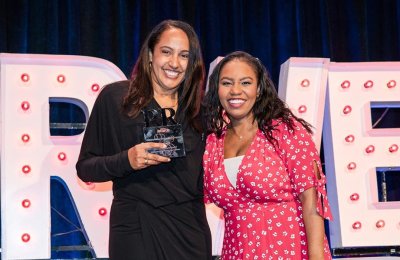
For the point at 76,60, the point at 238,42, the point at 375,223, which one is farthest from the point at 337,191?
the point at 76,60

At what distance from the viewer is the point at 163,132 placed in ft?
6.43

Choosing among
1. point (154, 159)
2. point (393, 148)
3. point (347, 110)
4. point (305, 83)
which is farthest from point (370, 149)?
point (154, 159)

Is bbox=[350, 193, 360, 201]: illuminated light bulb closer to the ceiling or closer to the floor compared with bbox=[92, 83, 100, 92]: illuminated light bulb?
closer to the floor

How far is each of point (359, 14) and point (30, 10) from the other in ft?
7.85

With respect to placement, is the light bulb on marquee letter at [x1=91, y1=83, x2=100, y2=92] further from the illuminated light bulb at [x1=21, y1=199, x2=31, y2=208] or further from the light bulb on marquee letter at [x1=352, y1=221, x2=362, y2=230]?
the light bulb on marquee letter at [x1=352, y1=221, x2=362, y2=230]

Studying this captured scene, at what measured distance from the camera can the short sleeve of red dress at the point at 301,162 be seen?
2176 mm

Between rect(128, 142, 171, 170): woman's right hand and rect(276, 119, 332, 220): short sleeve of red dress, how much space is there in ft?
1.66

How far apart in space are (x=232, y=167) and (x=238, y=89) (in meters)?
0.29

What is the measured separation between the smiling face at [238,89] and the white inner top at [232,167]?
166 mm

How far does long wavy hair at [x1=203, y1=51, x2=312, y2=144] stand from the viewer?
7.50 feet

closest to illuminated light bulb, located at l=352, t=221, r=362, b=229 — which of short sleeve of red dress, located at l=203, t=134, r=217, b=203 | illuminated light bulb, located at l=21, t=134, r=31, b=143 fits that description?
short sleeve of red dress, located at l=203, t=134, r=217, b=203

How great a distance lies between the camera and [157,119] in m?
2.00

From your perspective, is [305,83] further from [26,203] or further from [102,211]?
[26,203]

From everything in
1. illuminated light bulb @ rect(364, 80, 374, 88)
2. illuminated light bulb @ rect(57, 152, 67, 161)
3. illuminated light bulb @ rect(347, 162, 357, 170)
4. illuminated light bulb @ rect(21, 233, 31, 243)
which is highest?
illuminated light bulb @ rect(364, 80, 374, 88)
